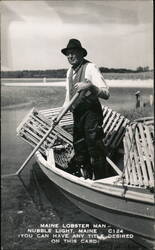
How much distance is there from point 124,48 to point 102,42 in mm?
129

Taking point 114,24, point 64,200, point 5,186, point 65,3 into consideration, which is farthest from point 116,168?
point 65,3

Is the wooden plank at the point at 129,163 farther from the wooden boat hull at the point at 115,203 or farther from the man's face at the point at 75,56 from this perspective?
the man's face at the point at 75,56

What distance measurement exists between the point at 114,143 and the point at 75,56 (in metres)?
0.79

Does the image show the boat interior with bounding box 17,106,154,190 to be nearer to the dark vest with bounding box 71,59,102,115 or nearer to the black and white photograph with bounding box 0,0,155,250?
the black and white photograph with bounding box 0,0,155,250

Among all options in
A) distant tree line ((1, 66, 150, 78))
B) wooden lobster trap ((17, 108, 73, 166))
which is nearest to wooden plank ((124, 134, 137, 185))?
distant tree line ((1, 66, 150, 78))

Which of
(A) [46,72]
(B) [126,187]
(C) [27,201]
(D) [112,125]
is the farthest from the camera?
(D) [112,125]

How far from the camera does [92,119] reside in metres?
2.37

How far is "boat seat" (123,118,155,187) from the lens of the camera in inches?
86.4

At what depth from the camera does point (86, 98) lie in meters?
2.35

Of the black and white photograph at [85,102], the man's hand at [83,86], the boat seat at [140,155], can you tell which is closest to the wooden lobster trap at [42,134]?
the black and white photograph at [85,102]

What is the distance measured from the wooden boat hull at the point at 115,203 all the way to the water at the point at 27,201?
0.07 metres

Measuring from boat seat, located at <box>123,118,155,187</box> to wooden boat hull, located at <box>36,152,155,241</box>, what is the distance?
0.08 m

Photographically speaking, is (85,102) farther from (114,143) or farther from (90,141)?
(114,143)

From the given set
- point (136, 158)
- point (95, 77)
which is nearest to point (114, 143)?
point (136, 158)
